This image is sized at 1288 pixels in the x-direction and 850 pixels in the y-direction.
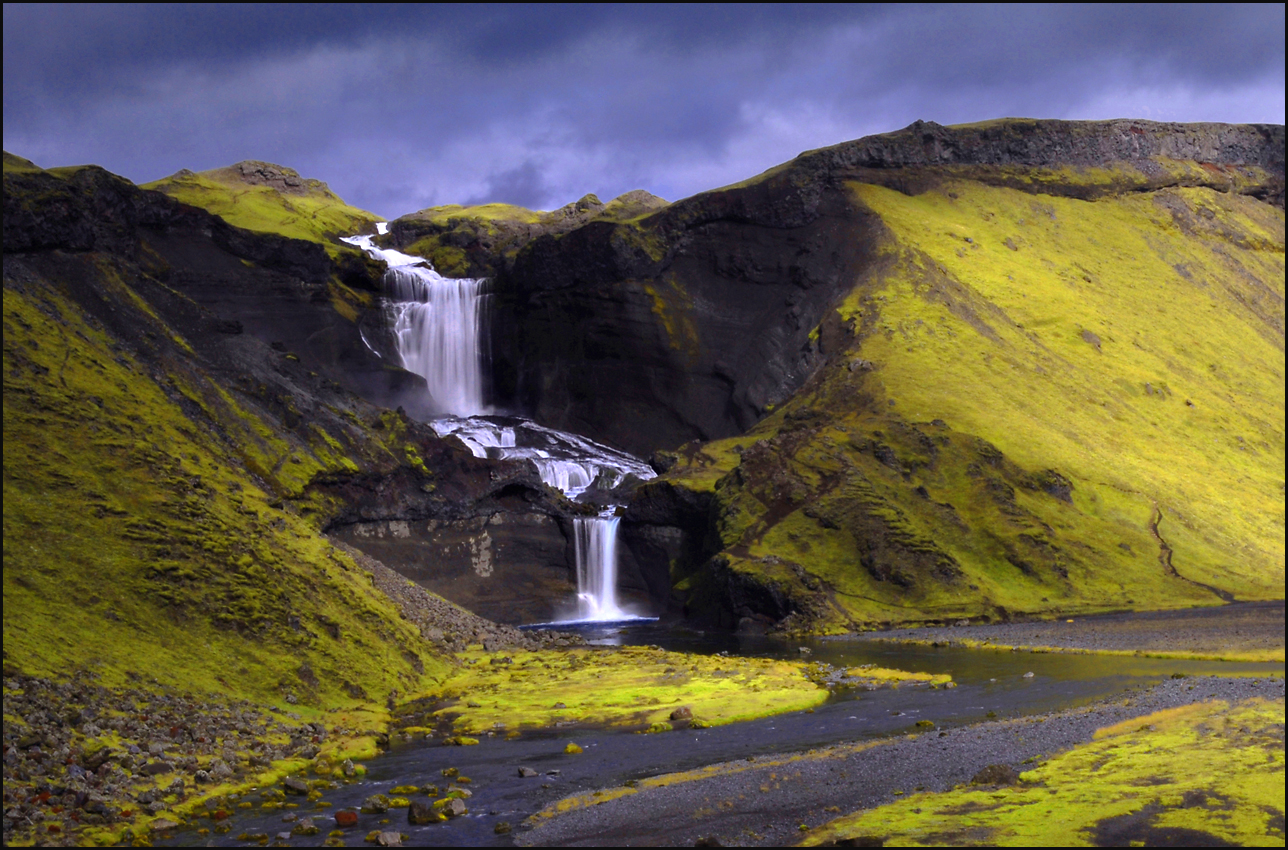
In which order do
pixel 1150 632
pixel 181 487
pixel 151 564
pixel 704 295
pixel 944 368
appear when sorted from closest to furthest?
pixel 151 564 → pixel 181 487 → pixel 1150 632 → pixel 944 368 → pixel 704 295

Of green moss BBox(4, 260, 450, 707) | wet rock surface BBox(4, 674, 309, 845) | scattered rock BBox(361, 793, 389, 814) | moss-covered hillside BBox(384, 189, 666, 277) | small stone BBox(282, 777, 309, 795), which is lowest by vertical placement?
scattered rock BBox(361, 793, 389, 814)

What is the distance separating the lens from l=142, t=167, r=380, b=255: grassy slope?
166375mm

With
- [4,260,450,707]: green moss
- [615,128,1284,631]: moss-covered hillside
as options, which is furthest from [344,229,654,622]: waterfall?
[4,260,450,707]: green moss

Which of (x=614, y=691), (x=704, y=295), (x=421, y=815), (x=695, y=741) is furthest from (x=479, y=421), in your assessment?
(x=421, y=815)

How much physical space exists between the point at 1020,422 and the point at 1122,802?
73719mm

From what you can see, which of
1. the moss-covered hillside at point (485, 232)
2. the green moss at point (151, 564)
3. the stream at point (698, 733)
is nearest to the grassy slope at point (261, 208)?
the moss-covered hillside at point (485, 232)

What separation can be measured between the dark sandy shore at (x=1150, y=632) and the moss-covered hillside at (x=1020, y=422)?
151 inches

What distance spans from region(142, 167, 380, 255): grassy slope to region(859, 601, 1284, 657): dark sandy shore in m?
123

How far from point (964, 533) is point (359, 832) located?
191 feet

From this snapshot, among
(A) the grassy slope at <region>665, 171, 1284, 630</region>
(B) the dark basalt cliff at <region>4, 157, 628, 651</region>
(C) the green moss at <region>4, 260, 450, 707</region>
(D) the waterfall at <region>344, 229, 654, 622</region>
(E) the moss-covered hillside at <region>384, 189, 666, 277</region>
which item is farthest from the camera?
(E) the moss-covered hillside at <region>384, 189, 666, 277</region>

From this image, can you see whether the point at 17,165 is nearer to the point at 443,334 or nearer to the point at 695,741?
the point at 443,334

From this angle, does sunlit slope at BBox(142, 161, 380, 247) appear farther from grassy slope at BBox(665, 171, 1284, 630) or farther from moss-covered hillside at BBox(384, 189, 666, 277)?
grassy slope at BBox(665, 171, 1284, 630)

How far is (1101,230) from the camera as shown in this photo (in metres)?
134

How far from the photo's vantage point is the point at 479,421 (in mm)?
111812
